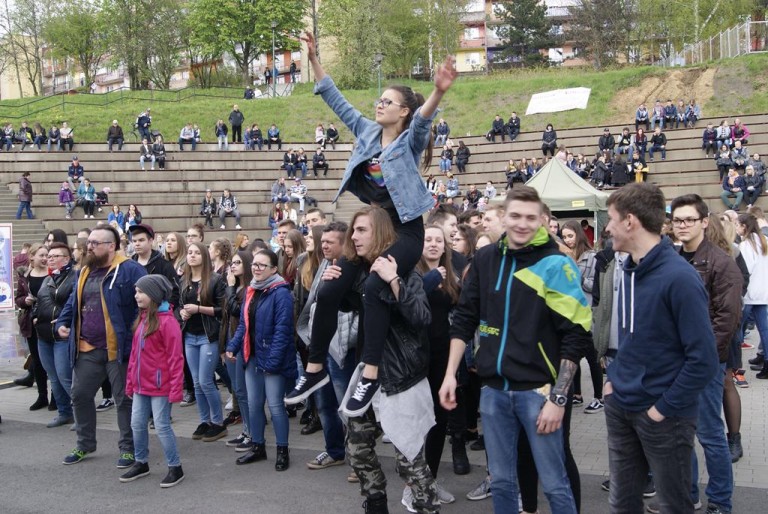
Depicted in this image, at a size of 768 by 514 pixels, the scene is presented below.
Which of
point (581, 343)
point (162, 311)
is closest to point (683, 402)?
point (581, 343)

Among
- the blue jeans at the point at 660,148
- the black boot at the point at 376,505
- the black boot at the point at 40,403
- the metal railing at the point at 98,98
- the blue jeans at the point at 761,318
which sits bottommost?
the black boot at the point at 40,403

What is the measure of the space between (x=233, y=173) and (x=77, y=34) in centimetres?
3947

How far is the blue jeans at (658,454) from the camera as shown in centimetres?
353

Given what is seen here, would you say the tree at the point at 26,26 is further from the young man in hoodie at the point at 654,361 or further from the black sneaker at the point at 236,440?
the young man in hoodie at the point at 654,361

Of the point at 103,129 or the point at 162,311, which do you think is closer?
the point at 162,311

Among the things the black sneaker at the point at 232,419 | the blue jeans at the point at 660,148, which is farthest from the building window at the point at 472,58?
the black sneaker at the point at 232,419

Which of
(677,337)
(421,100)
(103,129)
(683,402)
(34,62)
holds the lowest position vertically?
(683,402)

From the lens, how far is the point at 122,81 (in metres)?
84.2

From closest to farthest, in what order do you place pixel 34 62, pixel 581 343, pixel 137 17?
pixel 581 343
pixel 137 17
pixel 34 62

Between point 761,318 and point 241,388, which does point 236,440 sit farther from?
point 761,318

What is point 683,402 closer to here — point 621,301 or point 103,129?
point 621,301

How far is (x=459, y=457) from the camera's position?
6.01m

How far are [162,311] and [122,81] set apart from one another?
280 ft

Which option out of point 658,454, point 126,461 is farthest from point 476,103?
point 658,454
